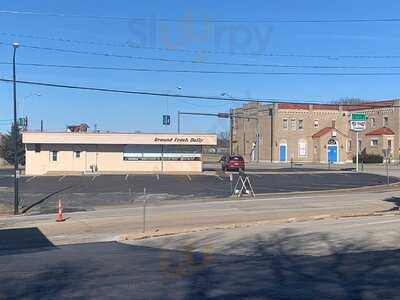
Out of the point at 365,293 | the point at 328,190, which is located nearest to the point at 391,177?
the point at 328,190

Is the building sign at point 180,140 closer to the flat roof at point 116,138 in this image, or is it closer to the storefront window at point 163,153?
the flat roof at point 116,138

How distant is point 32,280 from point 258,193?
99.0 ft

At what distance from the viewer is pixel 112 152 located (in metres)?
62.4

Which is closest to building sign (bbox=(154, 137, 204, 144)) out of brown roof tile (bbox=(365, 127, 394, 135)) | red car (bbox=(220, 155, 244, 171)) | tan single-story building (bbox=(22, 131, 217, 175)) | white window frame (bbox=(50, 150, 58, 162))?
tan single-story building (bbox=(22, 131, 217, 175))

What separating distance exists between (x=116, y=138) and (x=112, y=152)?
1.90 metres

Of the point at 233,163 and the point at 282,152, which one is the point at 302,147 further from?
the point at 233,163

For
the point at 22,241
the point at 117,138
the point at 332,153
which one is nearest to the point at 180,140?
the point at 117,138

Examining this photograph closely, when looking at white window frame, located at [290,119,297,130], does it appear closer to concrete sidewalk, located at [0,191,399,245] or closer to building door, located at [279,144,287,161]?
building door, located at [279,144,287,161]

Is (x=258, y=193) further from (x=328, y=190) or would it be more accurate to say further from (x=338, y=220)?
(x=338, y=220)

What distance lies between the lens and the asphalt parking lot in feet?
116

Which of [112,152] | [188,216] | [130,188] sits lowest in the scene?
[188,216]

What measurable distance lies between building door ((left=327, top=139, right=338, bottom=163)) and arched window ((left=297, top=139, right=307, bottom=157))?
3.65 m

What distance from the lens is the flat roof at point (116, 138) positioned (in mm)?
59969

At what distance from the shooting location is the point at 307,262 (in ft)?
39.4
